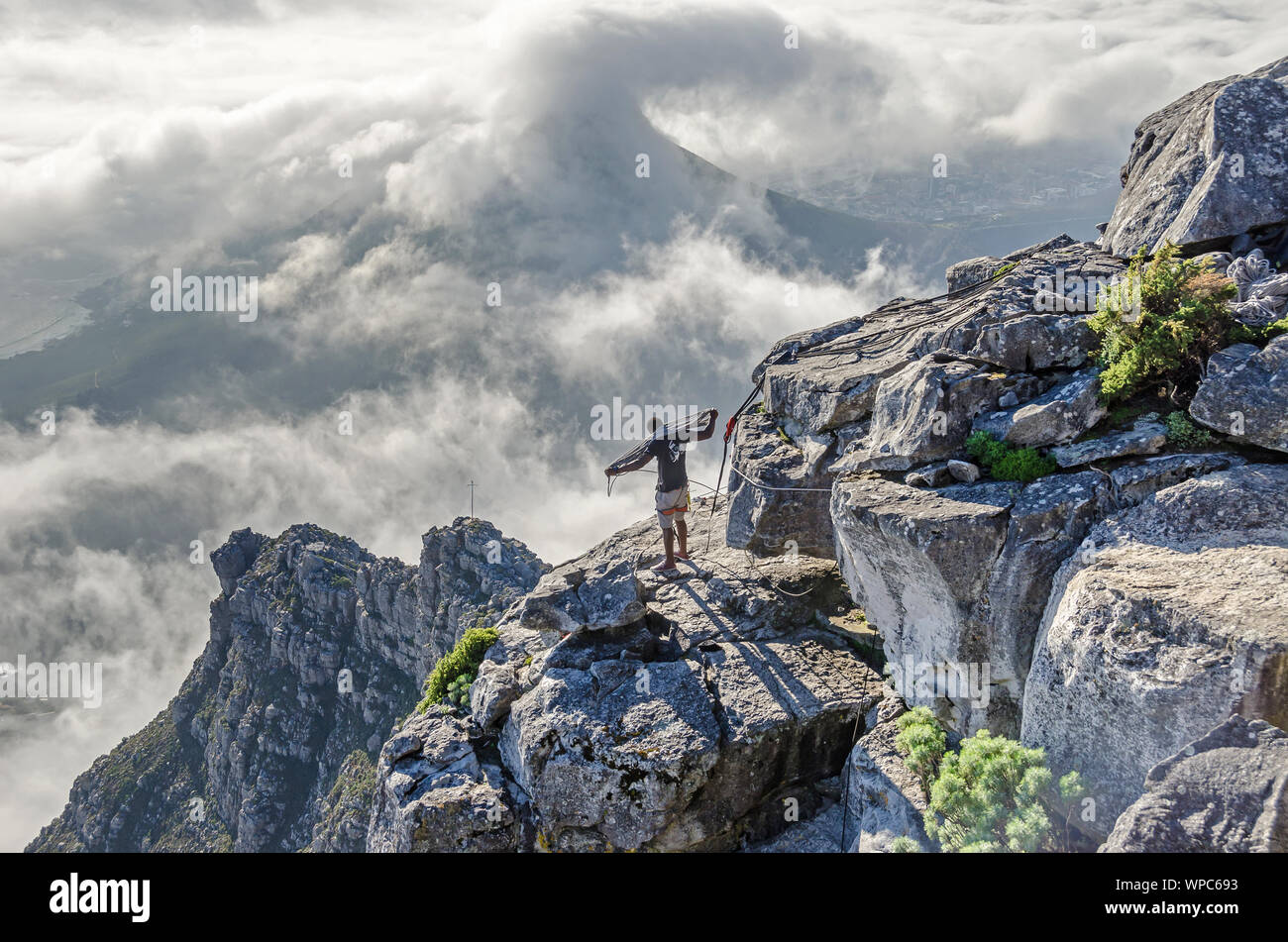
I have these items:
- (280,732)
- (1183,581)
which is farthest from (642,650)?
(280,732)

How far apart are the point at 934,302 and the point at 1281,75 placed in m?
11.9

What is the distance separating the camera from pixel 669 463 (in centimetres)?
2270

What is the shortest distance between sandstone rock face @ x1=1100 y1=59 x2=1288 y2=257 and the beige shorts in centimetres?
1501

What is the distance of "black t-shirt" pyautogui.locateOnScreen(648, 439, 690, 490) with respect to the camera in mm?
22266

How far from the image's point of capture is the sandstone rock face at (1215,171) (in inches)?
758

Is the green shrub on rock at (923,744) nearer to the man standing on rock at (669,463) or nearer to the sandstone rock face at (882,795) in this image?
the sandstone rock face at (882,795)

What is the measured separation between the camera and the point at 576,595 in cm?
2259

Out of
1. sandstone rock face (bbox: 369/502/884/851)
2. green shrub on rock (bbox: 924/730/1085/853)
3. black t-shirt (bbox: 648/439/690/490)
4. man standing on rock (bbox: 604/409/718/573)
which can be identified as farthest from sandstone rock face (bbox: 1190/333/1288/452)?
black t-shirt (bbox: 648/439/690/490)

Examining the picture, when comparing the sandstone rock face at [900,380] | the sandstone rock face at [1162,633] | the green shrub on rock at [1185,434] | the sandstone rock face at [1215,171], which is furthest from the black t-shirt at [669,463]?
the sandstone rock face at [1215,171]

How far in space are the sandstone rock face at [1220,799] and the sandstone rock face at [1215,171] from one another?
46.9 feet

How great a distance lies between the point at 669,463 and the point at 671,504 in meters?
1.67

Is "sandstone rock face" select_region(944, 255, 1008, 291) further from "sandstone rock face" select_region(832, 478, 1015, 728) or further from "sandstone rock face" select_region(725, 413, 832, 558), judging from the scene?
"sandstone rock face" select_region(832, 478, 1015, 728)

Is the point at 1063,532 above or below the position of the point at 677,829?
above
